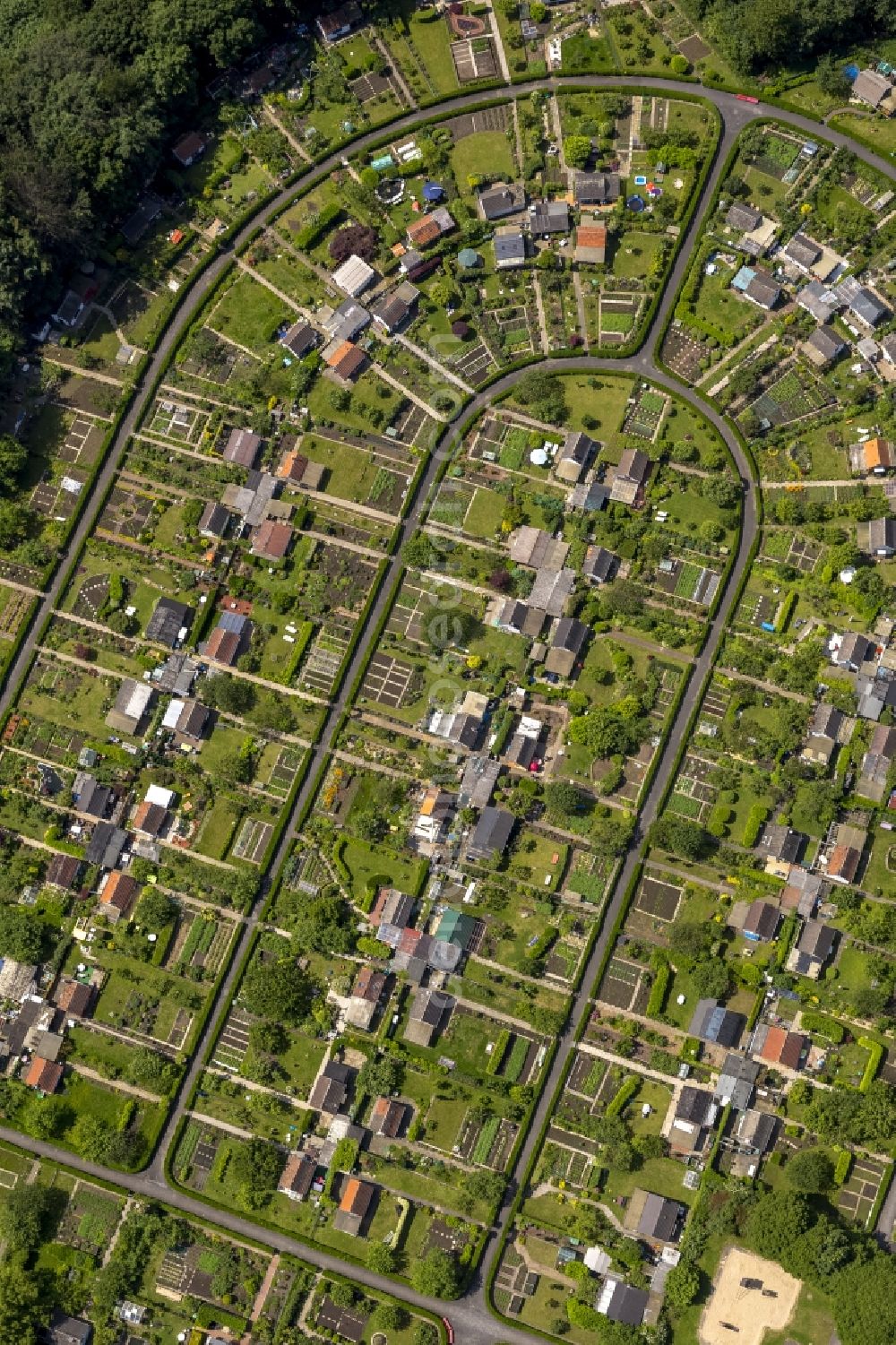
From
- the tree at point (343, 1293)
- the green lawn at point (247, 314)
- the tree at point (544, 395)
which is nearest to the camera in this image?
the tree at point (343, 1293)

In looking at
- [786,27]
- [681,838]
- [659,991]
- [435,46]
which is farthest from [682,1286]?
[435,46]

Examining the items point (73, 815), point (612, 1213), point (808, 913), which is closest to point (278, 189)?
point (73, 815)

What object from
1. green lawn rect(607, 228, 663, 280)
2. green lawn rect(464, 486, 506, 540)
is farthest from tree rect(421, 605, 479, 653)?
green lawn rect(607, 228, 663, 280)

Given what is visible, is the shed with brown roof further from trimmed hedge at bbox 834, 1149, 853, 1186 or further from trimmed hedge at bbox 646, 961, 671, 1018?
trimmed hedge at bbox 834, 1149, 853, 1186

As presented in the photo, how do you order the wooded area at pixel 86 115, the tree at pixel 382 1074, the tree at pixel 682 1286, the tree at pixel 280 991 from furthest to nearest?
1. the wooded area at pixel 86 115
2. the tree at pixel 280 991
3. the tree at pixel 382 1074
4. the tree at pixel 682 1286

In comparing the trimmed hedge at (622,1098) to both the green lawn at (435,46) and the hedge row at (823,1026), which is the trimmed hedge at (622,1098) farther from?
the green lawn at (435,46)

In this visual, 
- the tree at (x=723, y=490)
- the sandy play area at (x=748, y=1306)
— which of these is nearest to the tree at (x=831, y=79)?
the tree at (x=723, y=490)
